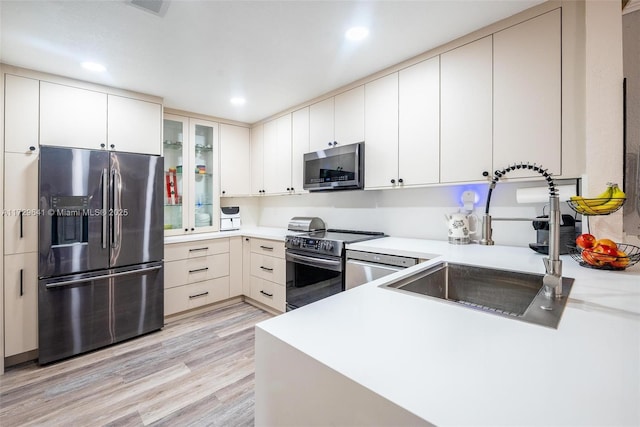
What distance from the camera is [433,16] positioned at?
1.75 meters

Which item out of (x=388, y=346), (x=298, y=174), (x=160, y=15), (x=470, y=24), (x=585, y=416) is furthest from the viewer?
(x=298, y=174)

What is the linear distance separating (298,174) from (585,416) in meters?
3.01

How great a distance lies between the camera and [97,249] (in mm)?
2398

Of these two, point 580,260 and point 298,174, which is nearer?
point 580,260

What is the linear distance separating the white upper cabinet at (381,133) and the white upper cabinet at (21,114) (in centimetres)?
275

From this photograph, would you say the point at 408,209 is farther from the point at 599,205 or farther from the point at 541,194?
the point at 599,205

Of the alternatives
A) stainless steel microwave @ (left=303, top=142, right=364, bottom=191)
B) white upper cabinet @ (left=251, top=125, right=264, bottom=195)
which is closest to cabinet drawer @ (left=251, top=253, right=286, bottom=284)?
stainless steel microwave @ (left=303, top=142, right=364, bottom=191)

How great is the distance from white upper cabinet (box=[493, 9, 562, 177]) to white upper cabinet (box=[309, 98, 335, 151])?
1.47 meters

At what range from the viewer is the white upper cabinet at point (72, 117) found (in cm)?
236

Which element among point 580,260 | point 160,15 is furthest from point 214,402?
Result: point 160,15

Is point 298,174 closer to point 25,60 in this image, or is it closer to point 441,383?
point 25,60

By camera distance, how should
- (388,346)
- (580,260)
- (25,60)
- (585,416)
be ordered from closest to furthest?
(585,416) → (388,346) → (580,260) → (25,60)

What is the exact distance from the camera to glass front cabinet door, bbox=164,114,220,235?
3.34 metres

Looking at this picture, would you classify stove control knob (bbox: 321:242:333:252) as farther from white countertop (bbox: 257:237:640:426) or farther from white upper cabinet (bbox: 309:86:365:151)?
white countertop (bbox: 257:237:640:426)
